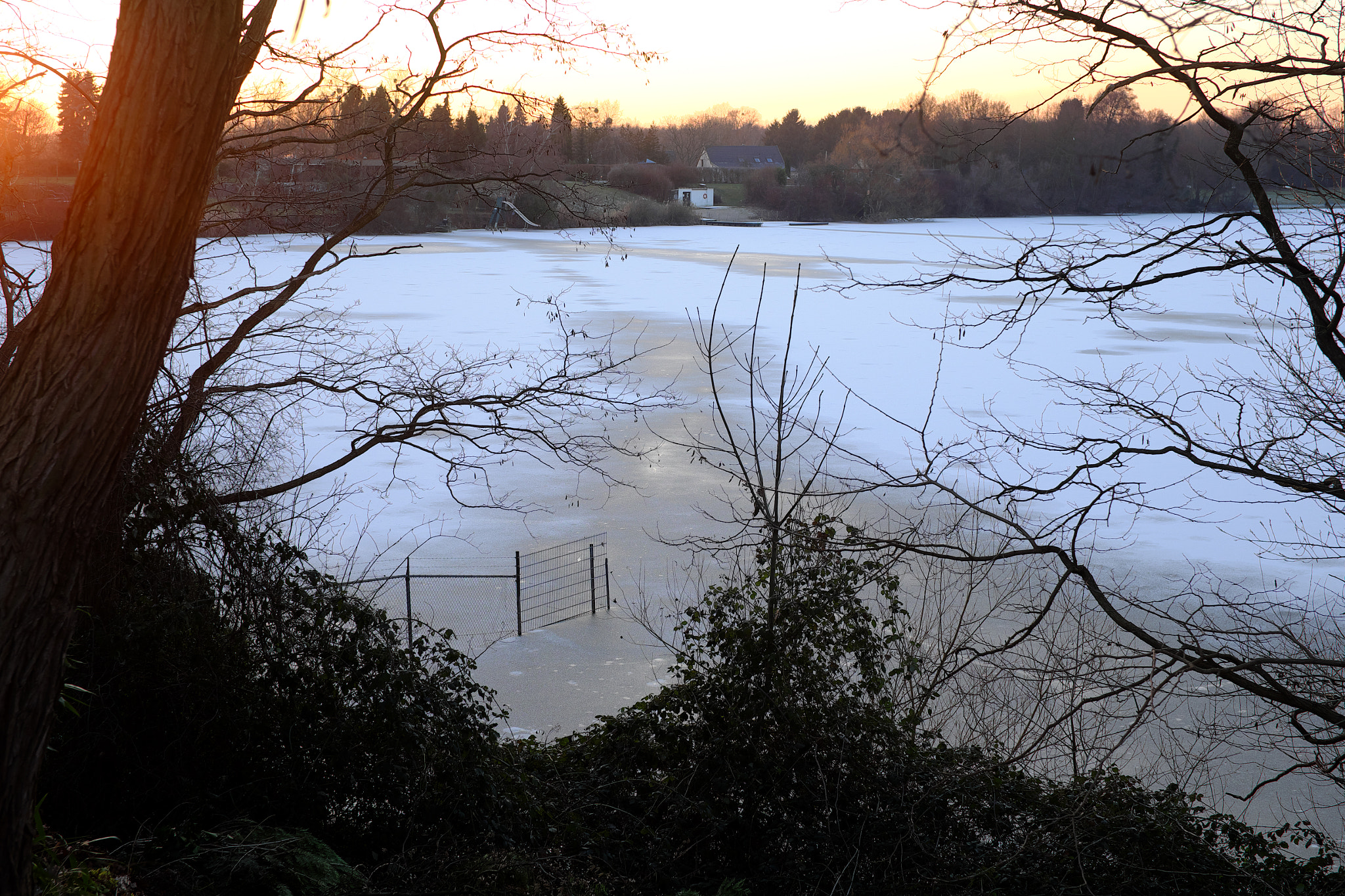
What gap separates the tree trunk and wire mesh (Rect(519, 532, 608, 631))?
844 centimetres

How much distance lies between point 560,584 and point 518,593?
1.29 meters

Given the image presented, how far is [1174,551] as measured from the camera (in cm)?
1188

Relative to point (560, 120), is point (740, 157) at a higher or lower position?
higher

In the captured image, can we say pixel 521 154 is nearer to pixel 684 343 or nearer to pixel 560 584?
pixel 560 584

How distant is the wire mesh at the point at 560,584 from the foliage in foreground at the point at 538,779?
13.6 ft

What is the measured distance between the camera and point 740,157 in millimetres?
108438

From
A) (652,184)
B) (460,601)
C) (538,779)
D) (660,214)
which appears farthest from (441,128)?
(652,184)

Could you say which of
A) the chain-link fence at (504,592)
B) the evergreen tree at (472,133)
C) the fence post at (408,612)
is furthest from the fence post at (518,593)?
the evergreen tree at (472,133)

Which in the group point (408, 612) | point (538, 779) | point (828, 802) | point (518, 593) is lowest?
point (518, 593)

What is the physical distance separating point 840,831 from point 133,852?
12.7ft

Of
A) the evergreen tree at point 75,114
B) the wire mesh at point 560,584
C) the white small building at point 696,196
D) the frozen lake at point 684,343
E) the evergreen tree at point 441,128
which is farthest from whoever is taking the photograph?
the white small building at point 696,196

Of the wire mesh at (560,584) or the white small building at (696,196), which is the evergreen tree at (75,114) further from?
the white small building at (696,196)

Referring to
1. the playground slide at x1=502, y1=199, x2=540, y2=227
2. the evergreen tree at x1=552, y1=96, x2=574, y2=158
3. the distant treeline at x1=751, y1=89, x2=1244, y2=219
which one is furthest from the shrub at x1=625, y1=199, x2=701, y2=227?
the distant treeline at x1=751, y1=89, x2=1244, y2=219

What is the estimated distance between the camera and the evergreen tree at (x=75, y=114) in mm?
6363
